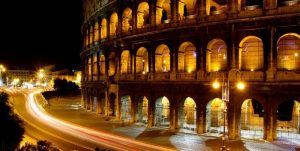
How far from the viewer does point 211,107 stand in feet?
93.9

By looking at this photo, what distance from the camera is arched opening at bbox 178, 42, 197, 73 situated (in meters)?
29.8

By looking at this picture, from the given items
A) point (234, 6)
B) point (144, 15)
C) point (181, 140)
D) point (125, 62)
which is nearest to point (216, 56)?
point (234, 6)

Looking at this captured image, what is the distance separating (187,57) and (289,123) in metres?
9.93

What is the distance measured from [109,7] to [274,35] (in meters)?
20.1

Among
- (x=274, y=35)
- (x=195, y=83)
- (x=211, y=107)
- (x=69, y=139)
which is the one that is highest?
(x=274, y=35)

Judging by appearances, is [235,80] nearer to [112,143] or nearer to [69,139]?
[112,143]

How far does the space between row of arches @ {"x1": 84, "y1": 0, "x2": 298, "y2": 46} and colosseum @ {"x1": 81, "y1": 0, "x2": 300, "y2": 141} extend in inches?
3.9

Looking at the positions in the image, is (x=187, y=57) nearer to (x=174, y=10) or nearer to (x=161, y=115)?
(x=174, y=10)

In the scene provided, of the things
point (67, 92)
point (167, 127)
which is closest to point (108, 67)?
point (167, 127)

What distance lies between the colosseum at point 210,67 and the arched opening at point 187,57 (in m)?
0.09

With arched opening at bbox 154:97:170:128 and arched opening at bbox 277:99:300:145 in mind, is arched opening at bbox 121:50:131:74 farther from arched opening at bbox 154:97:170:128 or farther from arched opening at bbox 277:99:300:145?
arched opening at bbox 277:99:300:145

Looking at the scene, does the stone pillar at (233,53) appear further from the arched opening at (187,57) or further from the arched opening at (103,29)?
the arched opening at (103,29)

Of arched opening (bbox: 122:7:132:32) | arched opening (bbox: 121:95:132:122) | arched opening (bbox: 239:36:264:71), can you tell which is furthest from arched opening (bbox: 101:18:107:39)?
arched opening (bbox: 239:36:264:71)

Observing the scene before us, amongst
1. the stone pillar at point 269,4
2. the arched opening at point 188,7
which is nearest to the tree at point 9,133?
the arched opening at point 188,7
